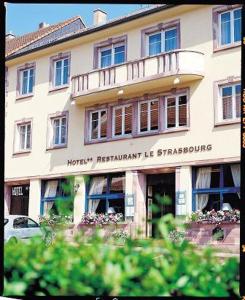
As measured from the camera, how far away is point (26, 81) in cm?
894

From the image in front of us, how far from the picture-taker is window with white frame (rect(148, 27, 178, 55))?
9.43 meters

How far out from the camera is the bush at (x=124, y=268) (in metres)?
2.16

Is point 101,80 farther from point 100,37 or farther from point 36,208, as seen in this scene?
point 36,208

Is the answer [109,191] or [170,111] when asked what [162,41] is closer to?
[170,111]

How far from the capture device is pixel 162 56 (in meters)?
9.31

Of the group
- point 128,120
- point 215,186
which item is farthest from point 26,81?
point 215,186

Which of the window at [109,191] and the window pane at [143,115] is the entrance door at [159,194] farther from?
the window pane at [143,115]

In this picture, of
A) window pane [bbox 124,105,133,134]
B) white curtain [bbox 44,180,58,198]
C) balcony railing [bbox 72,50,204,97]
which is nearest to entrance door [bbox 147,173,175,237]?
white curtain [bbox 44,180,58,198]

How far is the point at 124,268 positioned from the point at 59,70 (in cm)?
723

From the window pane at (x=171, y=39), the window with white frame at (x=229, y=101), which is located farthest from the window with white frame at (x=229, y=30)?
the window pane at (x=171, y=39)

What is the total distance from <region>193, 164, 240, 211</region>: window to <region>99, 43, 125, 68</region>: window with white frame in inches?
126

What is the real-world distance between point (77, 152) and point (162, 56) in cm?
247

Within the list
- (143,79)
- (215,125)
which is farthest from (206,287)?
(143,79)

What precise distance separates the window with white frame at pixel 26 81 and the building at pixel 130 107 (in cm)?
4
